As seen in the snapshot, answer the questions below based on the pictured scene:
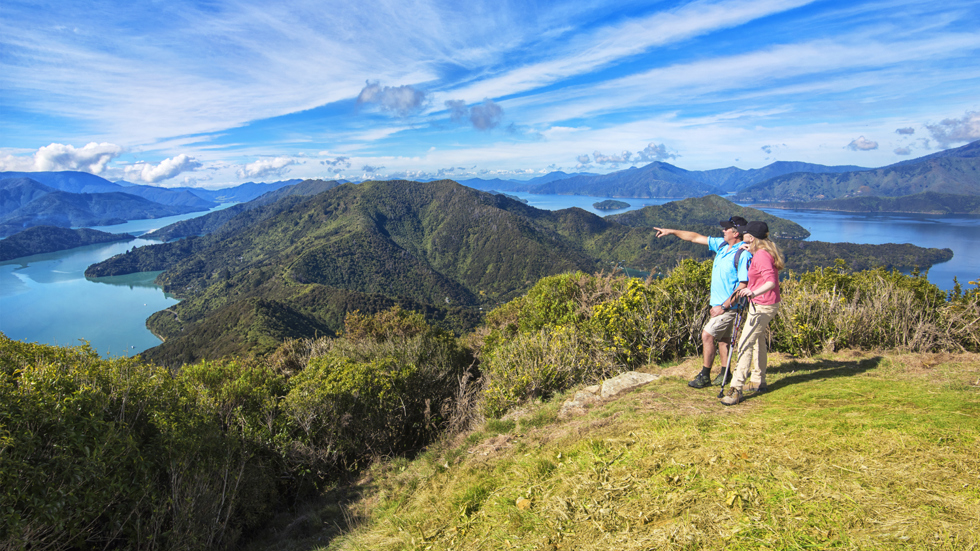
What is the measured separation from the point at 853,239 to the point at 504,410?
21706cm

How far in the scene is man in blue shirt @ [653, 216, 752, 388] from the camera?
18.4 ft

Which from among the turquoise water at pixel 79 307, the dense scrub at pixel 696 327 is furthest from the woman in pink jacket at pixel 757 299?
the turquoise water at pixel 79 307

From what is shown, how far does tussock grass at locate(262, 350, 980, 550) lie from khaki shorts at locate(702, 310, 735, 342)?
2.73 feet

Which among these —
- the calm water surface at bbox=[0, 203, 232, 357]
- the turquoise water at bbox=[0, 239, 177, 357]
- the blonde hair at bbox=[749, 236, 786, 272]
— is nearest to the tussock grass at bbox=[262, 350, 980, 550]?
the blonde hair at bbox=[749, 236, 786, 272]

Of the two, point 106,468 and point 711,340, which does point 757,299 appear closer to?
point 711,340

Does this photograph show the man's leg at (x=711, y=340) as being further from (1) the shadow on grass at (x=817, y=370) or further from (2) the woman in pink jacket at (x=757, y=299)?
(1) the shadow on grass at (x=817, y=370)

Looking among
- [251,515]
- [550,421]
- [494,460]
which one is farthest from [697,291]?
[251,515]

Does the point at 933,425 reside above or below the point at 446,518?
above

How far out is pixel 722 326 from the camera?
5.90 m

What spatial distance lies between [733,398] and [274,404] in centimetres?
830

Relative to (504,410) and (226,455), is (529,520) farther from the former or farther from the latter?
(226,455)

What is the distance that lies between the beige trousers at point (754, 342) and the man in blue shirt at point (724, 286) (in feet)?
1.06

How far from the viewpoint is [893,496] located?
289 centimetres

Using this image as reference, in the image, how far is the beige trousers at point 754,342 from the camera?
530 cm
